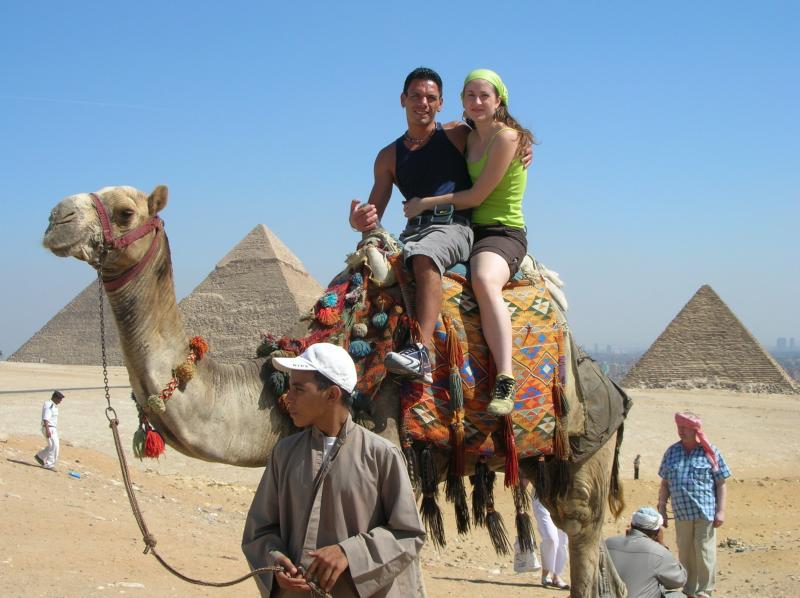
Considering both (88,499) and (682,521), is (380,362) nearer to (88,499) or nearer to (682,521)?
(682,521)

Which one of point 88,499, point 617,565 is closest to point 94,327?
point 88,499

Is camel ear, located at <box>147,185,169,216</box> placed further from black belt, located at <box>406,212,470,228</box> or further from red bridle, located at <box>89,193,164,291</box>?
black belt, located at <box>406,212,470,228</box>

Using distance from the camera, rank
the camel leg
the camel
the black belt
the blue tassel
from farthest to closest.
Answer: the camel leg < the black belt < the blue tassel < the camel

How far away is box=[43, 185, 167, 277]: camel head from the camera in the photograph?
3.92 meters

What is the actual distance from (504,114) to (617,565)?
3053 millimetres

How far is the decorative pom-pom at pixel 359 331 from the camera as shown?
14.3ft

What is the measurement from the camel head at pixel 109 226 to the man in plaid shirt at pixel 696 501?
4665mm

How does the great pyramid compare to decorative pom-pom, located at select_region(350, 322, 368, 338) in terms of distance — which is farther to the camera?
the great pyramid

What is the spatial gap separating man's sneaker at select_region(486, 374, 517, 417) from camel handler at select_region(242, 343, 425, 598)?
1417mm

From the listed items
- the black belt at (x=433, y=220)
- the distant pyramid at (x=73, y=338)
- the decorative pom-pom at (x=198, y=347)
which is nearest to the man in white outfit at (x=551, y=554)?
the black belt at (x=433, y=220)

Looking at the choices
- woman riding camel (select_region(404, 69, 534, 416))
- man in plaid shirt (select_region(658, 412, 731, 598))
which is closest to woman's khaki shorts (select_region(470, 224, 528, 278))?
woman riding camel (select_region(404, 69, 534, 416))

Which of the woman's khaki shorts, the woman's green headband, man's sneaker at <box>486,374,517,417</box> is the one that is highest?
the woman's green headband

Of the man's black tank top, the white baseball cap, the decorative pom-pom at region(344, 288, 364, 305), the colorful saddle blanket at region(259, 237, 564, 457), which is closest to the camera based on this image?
the white baseball cap

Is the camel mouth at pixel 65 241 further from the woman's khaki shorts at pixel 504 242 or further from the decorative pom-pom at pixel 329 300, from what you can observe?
the woman's khaki shorts at pixel 504 242
